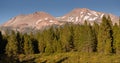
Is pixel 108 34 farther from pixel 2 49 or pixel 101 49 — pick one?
pixel 2 49

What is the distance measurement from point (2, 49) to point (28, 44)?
14.2 metres

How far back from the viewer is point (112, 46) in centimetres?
9994

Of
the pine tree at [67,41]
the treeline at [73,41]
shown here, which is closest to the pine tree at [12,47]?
the treeline at [73,41]

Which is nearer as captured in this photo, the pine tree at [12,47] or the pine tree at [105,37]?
the pine tree at [105,37]

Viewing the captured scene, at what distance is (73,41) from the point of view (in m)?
121

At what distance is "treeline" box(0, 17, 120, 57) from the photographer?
98.4 m

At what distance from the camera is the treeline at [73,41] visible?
323 ft

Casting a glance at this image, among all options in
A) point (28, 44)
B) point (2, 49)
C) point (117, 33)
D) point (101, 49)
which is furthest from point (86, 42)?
point (2, 49)

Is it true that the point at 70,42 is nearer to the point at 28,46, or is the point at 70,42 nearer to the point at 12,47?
the point at 28,46

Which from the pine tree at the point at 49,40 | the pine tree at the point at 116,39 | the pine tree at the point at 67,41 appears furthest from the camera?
the pine tree at the point at 49,40

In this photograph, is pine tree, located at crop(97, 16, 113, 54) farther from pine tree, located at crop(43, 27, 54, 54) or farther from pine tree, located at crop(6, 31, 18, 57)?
pine tree, located at crop(6, 31, 18, 57)

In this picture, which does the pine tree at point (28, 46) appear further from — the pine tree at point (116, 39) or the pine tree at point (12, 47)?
the pine tree at point (116, 39)

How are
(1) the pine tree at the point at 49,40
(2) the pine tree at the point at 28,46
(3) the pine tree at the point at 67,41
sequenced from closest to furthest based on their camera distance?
1. (3) the pine tree at the point at 67,41
2. (1) the pine tree at the point at 49,40
3. (2) the pine tree at the point at 28,46

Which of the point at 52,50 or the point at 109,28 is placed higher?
the point at 109,28
